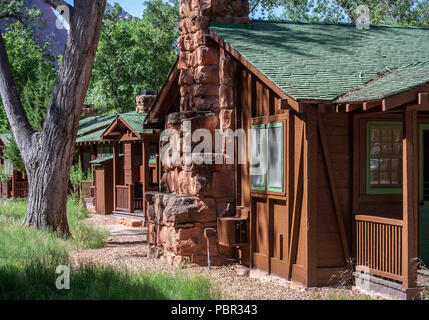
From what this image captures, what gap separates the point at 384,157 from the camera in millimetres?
9148

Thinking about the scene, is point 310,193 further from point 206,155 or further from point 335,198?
point 206,155

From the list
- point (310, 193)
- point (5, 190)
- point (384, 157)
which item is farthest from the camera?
point (5, 190)

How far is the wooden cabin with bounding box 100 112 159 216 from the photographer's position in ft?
61.5

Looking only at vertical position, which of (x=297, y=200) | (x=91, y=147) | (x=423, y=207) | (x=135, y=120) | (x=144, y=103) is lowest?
(x=423, y=207)

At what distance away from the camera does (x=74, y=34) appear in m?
13.8

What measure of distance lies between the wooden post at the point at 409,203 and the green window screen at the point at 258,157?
2698 mm

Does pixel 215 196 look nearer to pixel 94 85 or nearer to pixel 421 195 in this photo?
pixel 421 195

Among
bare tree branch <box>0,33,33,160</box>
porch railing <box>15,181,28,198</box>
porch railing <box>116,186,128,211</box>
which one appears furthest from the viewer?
porch railing <box>15,181,28,198</box>

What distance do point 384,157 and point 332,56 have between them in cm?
206

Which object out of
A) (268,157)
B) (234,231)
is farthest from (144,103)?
(268,157)

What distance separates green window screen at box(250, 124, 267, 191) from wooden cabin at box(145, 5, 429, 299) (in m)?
0.03

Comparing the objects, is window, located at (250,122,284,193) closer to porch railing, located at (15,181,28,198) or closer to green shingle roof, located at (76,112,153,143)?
green shingle roof, located at (76,112,153,143)
